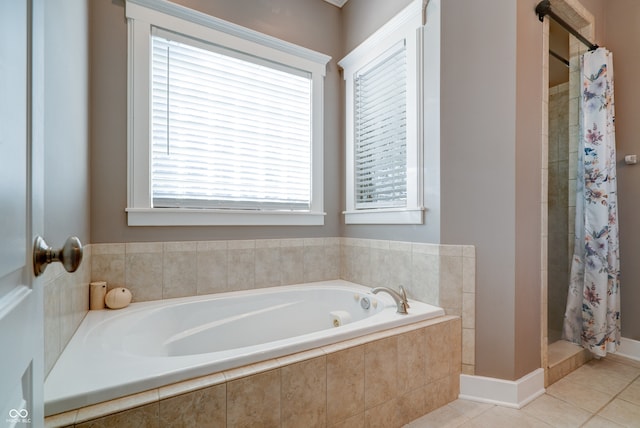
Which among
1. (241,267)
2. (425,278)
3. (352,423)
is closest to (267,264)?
(241,267)

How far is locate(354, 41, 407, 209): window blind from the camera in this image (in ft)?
7.34

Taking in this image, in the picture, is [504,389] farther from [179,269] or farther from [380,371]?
[179,269]

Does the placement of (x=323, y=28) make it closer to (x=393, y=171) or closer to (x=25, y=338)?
(x=393, y=171)

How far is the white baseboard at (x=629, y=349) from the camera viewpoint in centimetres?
226

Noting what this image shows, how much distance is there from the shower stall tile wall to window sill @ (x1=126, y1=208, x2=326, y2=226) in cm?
14

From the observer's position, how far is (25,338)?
54 cm

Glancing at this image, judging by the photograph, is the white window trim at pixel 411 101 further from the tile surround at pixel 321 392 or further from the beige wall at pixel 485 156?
the tile surround at pixel 321 392

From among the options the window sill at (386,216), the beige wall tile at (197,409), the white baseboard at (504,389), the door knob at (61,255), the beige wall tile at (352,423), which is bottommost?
the white baseboard at (504,389)

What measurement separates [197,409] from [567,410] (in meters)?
1.90

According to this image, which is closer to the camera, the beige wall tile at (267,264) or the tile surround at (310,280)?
the tile surround at (310,280)

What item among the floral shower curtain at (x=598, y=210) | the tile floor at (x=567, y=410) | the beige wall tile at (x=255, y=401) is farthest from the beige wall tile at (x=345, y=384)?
the floral shower curtain at (x=598, y=210)

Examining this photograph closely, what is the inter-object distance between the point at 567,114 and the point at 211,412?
3195 millimetres

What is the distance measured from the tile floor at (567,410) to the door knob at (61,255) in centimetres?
166

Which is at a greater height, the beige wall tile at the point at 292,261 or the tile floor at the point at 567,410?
the beige wall tile at the point at 292,261
